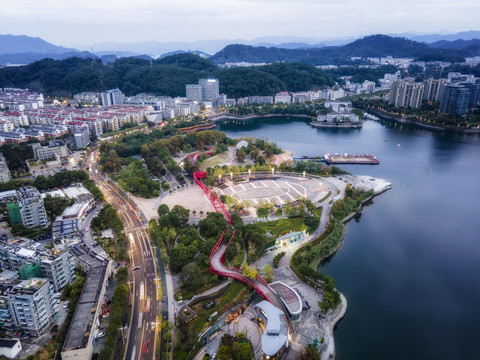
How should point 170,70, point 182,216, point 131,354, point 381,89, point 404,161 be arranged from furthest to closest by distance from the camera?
point 381,89, point 170,70, point 404,161, point 182,216, point 131,354

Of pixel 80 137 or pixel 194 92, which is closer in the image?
pixel 80 137

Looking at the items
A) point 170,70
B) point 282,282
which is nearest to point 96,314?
point 282,282

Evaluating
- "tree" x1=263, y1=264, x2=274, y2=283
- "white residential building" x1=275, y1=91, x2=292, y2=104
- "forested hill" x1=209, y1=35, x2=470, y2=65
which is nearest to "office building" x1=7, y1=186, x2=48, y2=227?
"tree" x1=263, y1=264, x2=274, y2=283

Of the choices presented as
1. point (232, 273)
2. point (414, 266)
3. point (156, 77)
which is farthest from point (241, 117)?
point (232, 273)

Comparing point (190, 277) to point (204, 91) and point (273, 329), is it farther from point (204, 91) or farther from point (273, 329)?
point (204, 91)

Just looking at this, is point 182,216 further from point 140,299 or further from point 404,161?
point 404,161

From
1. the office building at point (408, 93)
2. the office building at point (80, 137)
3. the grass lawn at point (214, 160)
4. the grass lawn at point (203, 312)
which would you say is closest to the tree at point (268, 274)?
the grass lawn at point (203, 312)
